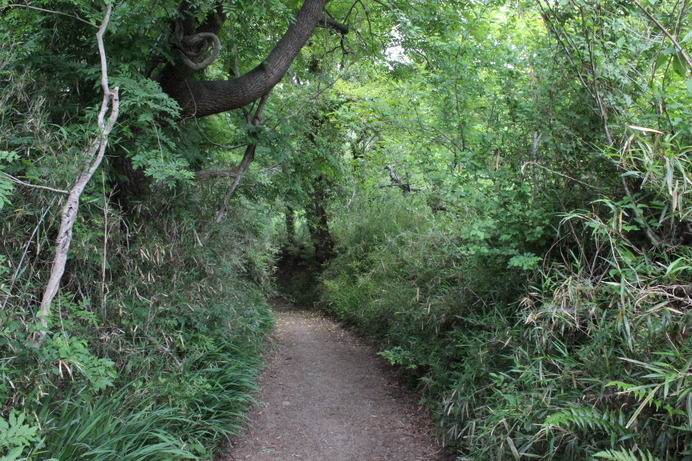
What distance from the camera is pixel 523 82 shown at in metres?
4.05

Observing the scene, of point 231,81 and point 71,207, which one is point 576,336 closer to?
point 71,207

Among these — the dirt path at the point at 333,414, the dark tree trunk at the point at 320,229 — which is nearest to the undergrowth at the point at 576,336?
the dirt path at the point at 333,414

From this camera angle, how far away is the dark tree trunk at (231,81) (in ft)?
14.3

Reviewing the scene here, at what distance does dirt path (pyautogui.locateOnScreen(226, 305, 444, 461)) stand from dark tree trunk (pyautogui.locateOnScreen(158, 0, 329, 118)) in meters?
3.40

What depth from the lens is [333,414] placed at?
196 inches

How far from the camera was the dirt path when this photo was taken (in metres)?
4.13

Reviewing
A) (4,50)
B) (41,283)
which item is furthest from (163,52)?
(41,283)

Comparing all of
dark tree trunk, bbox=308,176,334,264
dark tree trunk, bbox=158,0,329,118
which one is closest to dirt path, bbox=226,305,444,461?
dark tree trunk, bbox=158,0,329,118

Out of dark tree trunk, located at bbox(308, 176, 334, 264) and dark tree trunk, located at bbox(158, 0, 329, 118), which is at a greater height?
dark tree trunk, located at bbox(158, 0, 329, 118)

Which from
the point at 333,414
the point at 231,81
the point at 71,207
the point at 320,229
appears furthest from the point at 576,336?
the point at 320,229

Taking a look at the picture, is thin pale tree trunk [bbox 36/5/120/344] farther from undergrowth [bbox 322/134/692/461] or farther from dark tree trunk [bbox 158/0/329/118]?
undergrowth [bbox 322/134/692/461]

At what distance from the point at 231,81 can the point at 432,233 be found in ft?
10.7

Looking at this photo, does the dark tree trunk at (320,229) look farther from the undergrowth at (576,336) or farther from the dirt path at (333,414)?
the undergrowth at (576,336)

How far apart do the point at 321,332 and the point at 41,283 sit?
6.11 metres
